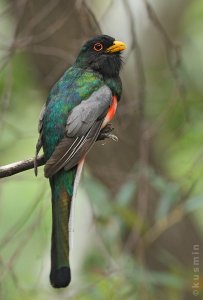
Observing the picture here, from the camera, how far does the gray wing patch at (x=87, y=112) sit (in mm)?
3600

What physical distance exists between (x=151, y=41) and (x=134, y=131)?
1166 mm

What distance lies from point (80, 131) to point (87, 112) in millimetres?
120

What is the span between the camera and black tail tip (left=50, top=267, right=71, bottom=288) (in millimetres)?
3246

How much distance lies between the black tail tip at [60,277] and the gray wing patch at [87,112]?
0.62 meters

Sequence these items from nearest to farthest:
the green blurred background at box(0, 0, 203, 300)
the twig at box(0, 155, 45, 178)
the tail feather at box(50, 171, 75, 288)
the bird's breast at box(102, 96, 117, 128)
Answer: the twig at box(0, 155, 45, 178) → the tail feather at box(50, 171, 75, 288) → the bird's breast at box(102, 96, 117, 128) → the green blurred background at box(0, 0, 203, 300)

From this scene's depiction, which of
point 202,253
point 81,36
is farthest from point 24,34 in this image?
point 202,253

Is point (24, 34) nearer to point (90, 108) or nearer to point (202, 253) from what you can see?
point (90, 108)

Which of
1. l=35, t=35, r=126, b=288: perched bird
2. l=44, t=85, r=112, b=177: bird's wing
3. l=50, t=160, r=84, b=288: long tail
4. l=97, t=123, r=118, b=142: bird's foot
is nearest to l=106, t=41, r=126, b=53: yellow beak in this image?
l=35, t=35, r=126, b=288: perched bird

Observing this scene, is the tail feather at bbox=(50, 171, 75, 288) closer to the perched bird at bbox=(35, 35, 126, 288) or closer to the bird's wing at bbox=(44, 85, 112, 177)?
the perched bird at bbox=(35, 35, 126, 288)

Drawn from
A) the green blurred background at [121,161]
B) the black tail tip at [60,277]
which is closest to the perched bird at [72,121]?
the black tail tip at [60,277]

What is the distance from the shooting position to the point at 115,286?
4086 mm

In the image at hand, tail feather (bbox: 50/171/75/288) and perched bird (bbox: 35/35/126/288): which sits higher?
perched bird (bbox: 35/35/126/288)

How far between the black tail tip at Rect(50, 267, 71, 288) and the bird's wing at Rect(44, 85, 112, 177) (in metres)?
0.39

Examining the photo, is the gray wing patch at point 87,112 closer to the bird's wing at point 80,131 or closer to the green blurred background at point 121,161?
the bird's wing at point 80,131
